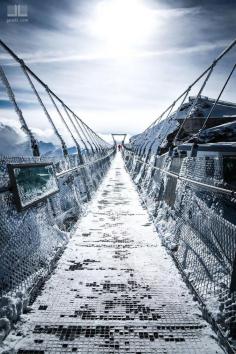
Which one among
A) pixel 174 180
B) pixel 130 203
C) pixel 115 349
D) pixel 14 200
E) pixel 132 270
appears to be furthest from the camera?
pixel 130 203

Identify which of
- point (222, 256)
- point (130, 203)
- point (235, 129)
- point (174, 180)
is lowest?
point (130, 203)

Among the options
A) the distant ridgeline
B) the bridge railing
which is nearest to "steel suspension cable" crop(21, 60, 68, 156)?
→ the bridge railing

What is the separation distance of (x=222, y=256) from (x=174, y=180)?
264 centimetres

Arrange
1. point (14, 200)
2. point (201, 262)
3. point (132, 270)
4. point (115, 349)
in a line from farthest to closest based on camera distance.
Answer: point (132, 270), point (201, 262), point (14, 200), point (115, 349)

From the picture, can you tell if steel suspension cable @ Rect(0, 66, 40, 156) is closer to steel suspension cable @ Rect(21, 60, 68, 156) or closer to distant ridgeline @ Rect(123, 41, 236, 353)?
steel suspension cable @ Rect(21, 60, 68, 156)

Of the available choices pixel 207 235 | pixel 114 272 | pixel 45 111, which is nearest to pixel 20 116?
pixel 45 111

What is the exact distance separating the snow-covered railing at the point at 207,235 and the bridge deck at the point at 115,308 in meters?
0.20

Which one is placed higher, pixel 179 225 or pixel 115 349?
pixel 179 225

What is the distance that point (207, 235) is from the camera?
3.53 meters

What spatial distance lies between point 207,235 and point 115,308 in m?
1.42

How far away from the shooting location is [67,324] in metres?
2.74

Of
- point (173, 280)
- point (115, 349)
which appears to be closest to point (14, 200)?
point (115, 349)

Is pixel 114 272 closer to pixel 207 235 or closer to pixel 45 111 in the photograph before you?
pixel 207 235

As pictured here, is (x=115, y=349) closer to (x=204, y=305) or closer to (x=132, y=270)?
(x=204, y=305)
